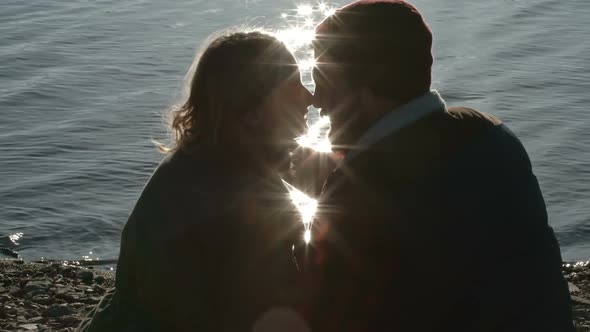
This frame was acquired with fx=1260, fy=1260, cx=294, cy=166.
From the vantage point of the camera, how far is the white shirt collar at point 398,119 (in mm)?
4527

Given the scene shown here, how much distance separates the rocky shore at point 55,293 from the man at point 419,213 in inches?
129

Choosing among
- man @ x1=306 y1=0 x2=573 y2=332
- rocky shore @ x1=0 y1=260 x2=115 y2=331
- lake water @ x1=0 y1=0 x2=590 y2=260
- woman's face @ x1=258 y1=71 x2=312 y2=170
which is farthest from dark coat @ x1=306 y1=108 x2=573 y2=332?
lake water @ x1=0 y1=0 x2=590 y2=260

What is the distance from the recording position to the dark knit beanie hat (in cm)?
460

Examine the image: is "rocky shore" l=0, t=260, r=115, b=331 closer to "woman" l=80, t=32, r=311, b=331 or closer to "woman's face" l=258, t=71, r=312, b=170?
"woman" l=80, t=32, r=311, b=331

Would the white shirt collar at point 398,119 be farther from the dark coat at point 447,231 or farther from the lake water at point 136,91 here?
the lake water at point 136,91

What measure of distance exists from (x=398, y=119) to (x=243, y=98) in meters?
0.63

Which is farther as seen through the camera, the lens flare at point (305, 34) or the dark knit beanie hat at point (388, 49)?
the lens flare at point (305, 34)

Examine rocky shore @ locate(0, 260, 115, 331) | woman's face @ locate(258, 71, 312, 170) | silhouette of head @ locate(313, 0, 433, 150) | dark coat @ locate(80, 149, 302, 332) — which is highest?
silhouette of head @ locate(313, 0, 433, 150)

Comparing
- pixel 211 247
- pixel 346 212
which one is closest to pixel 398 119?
pixel 346 212

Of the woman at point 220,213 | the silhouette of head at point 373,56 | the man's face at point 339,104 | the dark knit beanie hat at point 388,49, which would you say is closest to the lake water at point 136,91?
the woman at point 220,213

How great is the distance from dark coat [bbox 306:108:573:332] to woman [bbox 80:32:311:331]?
278mm

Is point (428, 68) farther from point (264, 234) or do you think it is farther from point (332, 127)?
point (264, 234)

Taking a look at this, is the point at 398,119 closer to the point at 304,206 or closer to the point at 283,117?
the point at 283,117

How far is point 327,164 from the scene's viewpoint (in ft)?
16.9
